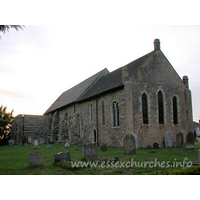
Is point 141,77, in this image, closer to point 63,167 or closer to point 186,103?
point 186,103

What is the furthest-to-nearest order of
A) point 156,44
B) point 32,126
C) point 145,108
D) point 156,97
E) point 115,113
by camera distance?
point 32,126 → point 156,44 → point 115,113 → point 156,97 → point 145,108

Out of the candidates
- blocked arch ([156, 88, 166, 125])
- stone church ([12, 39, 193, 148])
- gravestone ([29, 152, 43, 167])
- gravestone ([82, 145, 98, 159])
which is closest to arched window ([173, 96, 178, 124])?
stone church ([12, 39, 193, 148])

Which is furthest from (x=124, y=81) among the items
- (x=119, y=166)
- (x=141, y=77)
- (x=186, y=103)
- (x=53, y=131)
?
(x=53, y=131)

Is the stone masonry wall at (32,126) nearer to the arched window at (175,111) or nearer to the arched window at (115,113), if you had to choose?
the arched window at (115,113)

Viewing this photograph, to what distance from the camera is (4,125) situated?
1388 inches

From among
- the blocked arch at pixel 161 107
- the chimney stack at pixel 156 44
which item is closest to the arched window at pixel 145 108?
the blocked arch at pixel 161 107

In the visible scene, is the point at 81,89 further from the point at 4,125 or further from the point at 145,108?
the point at 145,108

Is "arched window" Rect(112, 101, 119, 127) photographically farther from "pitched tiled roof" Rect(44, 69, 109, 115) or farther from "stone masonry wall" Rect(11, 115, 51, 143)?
"stone masonry wall" Rect(11, 115, 51, 143)

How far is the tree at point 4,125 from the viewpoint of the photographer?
112 feet

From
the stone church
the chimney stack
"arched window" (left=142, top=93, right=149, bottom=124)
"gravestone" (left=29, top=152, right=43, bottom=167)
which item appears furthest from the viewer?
the chimney stack

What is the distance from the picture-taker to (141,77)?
812 inches

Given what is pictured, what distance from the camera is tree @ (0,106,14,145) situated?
112 feet

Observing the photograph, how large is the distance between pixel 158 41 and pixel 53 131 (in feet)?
73.5

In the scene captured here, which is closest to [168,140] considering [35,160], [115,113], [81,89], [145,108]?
[145,108]
